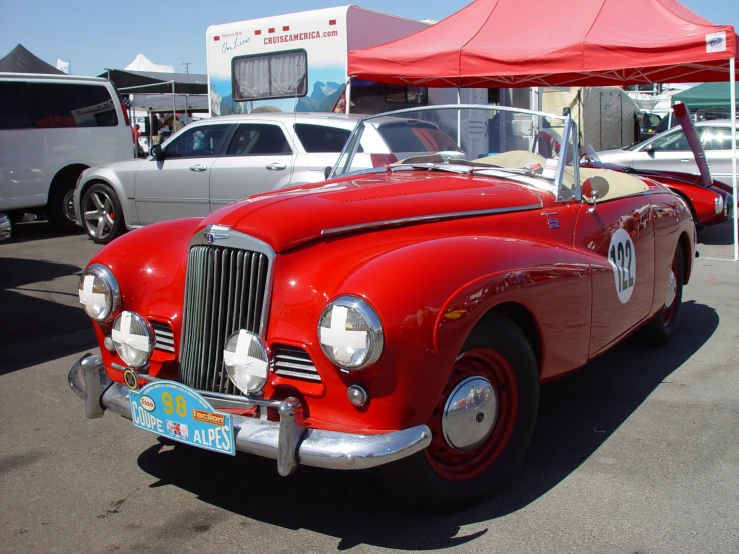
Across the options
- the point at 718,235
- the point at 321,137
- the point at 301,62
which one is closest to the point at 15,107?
the point at 301,62

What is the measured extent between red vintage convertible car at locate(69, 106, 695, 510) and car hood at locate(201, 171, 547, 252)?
0.01m

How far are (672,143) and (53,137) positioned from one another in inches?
356

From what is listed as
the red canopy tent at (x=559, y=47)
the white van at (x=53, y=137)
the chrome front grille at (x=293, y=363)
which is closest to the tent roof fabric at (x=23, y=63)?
the white van at (x=53, y=137)

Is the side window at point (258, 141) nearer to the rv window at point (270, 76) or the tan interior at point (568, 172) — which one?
the rv window at point (270, 76)

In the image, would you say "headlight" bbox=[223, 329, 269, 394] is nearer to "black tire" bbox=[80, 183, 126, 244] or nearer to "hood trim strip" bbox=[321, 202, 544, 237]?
"hood trim strip" bbox=[321, 202, 544, 237]

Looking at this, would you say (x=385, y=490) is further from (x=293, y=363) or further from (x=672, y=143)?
(x=672, y=143)

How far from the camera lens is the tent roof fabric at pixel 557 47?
866 cm

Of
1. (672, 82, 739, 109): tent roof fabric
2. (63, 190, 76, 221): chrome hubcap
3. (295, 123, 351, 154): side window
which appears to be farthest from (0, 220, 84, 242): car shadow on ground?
(672, 82, 739, 109): tent roof fabric

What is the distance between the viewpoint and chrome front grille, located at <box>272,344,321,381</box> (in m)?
2.70

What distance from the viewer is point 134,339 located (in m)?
3.12

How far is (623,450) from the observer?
11.6 feet

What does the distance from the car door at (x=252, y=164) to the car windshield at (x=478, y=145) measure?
3045mm

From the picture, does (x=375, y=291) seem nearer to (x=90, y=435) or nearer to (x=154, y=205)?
(x=90, y=435)

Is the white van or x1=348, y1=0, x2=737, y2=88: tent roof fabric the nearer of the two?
x1=348, y1=0, x2=737, y2=88: tent roof fabric
